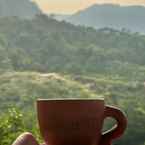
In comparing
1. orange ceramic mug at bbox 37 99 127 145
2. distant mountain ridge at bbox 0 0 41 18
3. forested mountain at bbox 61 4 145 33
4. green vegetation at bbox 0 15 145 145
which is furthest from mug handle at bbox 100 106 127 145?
distant mountain ridge at bbox 0 0 41 18

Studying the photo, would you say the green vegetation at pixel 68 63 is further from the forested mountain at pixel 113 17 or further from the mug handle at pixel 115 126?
the mug handle at pixel 115 126

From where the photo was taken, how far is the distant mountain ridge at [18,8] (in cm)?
1871

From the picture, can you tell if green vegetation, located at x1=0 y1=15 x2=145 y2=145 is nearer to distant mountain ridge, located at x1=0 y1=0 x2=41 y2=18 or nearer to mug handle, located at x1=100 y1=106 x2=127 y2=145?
distant mountain ridge, located at x1=0 y1=0 x2=41 y2=18

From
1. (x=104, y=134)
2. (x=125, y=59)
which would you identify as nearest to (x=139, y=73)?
(x=125, y=59)

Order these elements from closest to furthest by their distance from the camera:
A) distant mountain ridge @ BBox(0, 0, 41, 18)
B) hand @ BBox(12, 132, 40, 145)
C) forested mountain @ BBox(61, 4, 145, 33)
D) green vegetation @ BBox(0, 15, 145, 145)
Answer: hand @ BBox(12, 132, 40, 145), green vegetation @ BBox(0, 15, 145, 145), forested mountain @ BBox(61, 4, 145, 33), distant mountain ridge @ BBox(0, 0, 41, 18)

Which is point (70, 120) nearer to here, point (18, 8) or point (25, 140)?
point (25, 140)

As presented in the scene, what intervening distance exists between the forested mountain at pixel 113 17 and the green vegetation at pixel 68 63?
280 centimetres

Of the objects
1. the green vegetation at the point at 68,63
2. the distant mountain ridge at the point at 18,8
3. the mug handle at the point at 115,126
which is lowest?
the green vegetation at the point at 68,63

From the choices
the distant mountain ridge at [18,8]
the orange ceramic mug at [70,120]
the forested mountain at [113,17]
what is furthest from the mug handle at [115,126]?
the distant mountain ridge at [18,8]

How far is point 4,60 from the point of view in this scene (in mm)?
13734

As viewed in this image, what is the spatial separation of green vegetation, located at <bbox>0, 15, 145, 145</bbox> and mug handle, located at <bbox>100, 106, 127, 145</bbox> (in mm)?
10282

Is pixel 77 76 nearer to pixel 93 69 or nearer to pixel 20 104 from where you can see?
pixel 93 69

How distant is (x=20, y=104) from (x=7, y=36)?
3.76 metres

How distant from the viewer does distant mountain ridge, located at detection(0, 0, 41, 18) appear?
18.7 metres
